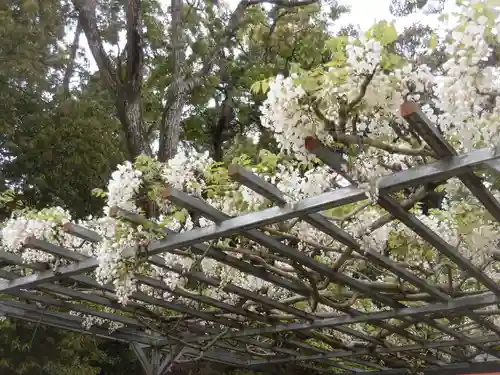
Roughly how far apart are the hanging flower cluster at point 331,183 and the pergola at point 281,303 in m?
0.06

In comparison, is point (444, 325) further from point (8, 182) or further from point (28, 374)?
point (8, 182)

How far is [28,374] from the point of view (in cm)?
600

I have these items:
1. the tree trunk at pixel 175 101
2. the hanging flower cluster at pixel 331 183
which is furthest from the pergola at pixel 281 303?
the tree trunk at pixel 175 101

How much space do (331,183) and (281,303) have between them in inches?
65.9

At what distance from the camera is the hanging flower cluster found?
6.48 ft

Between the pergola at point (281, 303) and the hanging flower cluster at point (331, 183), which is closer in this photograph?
the hanging flower cluster at point (331, 183)

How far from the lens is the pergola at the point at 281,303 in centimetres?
221

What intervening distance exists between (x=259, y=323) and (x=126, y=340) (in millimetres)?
1326

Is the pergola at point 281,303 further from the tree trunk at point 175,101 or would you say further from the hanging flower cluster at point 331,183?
the tree trunk at point 175,101

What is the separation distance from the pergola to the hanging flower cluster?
6 cm

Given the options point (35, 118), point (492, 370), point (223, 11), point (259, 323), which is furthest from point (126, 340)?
point (223, 11)

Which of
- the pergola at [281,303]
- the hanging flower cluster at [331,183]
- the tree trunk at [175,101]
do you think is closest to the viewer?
the hanging flower cluster at [331,183]

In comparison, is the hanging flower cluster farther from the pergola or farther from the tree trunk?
the tree trunk

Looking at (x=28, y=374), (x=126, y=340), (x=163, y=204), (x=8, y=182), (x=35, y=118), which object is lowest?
(x=28, y=374)
